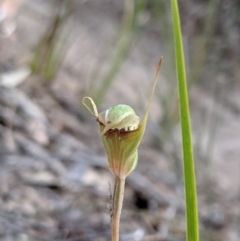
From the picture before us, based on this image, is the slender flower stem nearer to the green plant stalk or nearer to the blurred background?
the green plant stalk

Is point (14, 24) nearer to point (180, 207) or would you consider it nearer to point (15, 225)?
point (180, 207)

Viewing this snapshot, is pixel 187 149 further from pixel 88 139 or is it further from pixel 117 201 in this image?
pixel 88 139

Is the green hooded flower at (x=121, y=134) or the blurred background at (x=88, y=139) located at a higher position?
the blurred background at (x=88, y=139)

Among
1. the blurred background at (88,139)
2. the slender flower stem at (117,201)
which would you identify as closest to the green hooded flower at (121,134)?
the slender flower stem at (117,201)

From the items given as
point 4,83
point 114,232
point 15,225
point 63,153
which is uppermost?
point 4,83

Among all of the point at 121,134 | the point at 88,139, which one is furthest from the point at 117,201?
the point at 88,139

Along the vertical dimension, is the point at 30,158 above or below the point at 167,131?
below

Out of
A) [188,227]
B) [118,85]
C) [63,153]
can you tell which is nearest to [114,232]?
[188,227]

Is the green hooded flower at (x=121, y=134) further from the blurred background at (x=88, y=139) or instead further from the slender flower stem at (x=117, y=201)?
the blurred background at (x=88, y=139)
